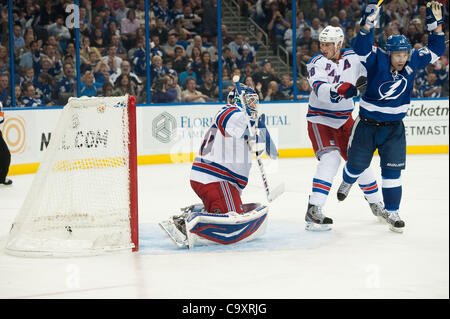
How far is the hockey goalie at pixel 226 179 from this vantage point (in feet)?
13.6

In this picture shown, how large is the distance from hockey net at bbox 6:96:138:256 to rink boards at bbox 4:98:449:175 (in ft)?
11.4

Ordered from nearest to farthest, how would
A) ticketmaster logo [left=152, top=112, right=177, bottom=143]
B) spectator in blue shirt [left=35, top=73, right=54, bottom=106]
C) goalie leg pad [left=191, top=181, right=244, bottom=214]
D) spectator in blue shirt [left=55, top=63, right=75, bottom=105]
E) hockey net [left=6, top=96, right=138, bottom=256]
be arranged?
1. hockey net [left=6, top=96, right=138, bottom=256]
2. goalie leg pad [left=191, top=181, right=244, bottom=214]
3. spectator in blue shirt [left=35, top=73, right=54, bottom=106]
4. spectator in blue shirt [left=55, top=63, right=75, bottom=105]
5. ticketmaster logo [left=152, top=112, right=177, bottom=143]

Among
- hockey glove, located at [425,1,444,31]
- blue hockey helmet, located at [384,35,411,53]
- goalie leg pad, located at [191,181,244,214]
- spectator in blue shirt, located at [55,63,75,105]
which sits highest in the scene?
hockey glove, located at [425,1,444,31]

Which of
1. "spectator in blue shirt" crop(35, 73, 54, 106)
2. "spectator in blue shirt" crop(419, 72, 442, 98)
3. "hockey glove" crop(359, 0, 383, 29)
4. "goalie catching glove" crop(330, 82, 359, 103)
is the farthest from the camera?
"spectator in blue shirt" crop(419, 72, 442, 98)

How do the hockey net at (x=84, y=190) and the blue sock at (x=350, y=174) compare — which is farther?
the blue sock at (x=350, y=174)

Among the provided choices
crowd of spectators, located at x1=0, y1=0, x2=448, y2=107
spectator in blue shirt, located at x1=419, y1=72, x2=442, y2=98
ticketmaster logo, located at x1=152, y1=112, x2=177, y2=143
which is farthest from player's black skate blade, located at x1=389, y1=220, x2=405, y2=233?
spectator in blue shirt, located at x1=419, y1=72, x2=442, y2=98

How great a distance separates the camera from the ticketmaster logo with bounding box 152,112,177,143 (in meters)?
9.13

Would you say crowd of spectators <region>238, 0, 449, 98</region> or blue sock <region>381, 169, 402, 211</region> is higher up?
crowd of spectators <region>238, 0, 449, 98</region>

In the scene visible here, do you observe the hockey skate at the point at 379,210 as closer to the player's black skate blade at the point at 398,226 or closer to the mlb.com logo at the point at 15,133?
the player's black skate blade at the point at 398,226

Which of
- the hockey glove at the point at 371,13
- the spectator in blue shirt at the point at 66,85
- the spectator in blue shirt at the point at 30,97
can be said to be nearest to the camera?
the hockey glove at the point at 371,13

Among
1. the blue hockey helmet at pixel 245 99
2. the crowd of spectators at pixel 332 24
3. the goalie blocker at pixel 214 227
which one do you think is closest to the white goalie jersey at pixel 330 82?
the blue hockey helmet at pixel 245 99

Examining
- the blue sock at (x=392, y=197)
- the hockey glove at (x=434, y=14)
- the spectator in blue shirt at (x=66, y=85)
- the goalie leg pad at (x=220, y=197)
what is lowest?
the blue sock at (x=392, y=197)

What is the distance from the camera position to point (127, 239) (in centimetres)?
415

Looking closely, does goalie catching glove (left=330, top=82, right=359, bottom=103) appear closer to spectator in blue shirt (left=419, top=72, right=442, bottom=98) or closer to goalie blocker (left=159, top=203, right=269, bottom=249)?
goalie blocker (left=159, top=203, right=269, bottom=249)
